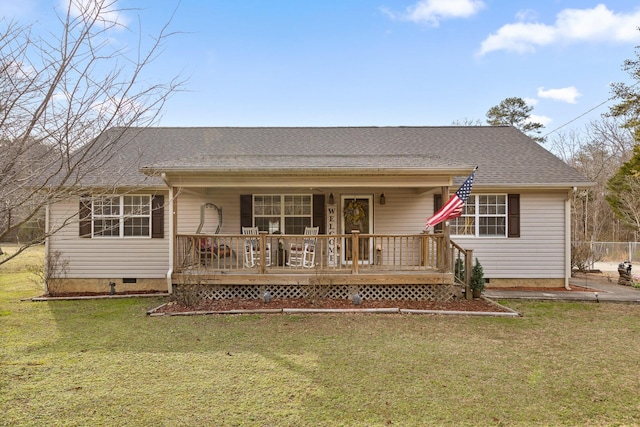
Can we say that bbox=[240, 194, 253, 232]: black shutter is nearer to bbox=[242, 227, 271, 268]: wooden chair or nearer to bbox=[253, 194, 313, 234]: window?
bbox=[253, 194, 313, 234]: window

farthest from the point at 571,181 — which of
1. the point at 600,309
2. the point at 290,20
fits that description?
the point at 290,20

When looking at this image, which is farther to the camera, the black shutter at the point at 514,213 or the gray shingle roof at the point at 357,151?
the black shutter at the point at 514,213

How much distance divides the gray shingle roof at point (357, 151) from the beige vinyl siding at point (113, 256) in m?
1.74

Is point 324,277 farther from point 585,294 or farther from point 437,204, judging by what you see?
point 585,294

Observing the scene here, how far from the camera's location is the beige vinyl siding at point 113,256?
9812 millimetres

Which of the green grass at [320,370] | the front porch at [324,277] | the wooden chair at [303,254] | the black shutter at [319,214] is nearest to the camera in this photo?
the green grass at [320,370]

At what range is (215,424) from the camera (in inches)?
127

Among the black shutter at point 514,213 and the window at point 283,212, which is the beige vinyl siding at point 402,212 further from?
the black shutter at point 514,213

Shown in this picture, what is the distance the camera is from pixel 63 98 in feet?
8.27

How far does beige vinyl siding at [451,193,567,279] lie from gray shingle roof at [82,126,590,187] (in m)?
0.72

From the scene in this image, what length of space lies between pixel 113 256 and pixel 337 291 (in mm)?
6182

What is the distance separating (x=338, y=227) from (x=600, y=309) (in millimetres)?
6163

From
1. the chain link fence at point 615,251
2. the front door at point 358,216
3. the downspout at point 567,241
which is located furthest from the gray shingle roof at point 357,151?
the chain link fence at point 615,251

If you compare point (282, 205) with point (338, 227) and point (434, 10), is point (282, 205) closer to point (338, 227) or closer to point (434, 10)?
point (338, 227)
